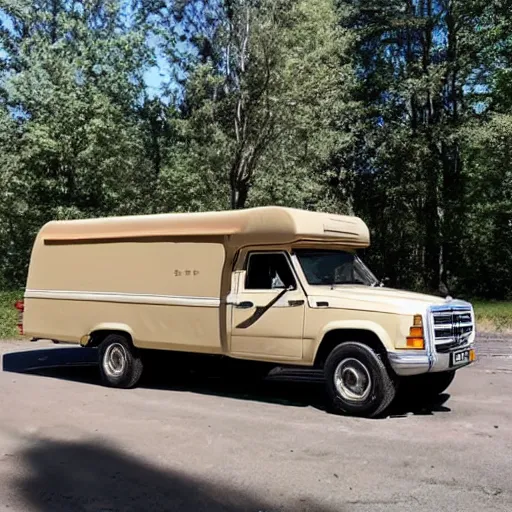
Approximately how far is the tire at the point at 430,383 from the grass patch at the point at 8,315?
35.3 feet

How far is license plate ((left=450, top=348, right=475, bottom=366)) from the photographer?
312 inches

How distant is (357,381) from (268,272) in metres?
1.85

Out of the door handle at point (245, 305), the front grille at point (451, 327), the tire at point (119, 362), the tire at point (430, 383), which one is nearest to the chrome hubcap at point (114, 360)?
the tire at point (119, 362)

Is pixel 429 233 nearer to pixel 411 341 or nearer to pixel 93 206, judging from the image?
pixel 93 206

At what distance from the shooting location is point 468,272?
28.2m

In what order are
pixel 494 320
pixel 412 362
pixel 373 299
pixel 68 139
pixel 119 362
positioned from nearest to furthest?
pixel 412 362 < pixel 373 299 < pixel 119 362 < pixel 494 320 < pixel 68 139

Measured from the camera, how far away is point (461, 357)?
26.6ft

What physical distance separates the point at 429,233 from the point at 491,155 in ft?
17.3

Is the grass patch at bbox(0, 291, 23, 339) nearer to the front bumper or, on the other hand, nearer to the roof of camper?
the roof of camper

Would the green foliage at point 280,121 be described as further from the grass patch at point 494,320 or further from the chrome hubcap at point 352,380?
the chrome hubcap at point 352,380

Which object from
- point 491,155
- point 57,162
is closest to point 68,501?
point 57,162

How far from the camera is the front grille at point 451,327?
25.5ft

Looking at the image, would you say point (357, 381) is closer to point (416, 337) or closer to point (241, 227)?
point (416, 337)

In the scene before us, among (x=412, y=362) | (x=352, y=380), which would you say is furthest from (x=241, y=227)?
(x=412, y=362)
